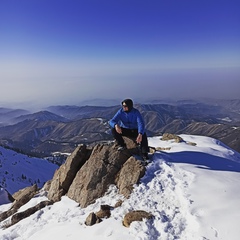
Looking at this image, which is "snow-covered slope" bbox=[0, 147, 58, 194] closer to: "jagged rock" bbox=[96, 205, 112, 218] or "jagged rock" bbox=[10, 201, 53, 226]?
"jagged rock" bbox=[10, 201, 53, 226]

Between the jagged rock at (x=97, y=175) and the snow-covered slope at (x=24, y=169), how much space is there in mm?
102791

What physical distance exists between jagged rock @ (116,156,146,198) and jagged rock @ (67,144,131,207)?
0.54 metres

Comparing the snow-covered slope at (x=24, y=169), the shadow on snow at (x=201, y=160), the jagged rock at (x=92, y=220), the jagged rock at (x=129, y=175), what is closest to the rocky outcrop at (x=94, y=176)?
the jagged rock at (x=129, y=175)

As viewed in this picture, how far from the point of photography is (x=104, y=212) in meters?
12.2

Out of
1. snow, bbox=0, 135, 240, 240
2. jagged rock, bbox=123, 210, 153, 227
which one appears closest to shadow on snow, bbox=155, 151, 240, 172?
snow, bbox=0, 135, 240, 240

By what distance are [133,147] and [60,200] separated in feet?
18.7

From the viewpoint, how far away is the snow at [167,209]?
Result: 9.91 metres

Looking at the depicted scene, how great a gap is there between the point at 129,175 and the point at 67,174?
5.33 m

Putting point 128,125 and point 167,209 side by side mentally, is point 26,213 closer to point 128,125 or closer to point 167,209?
point 128,125

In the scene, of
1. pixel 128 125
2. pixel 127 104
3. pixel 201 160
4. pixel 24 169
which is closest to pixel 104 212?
pixel 128 125

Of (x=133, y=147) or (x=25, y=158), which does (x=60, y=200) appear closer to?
(x=133, y=147)

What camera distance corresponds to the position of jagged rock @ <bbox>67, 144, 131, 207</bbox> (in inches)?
581

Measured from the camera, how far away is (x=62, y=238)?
36.1ft

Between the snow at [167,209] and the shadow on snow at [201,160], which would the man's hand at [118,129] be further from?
the shadow on snow at [201,160]
